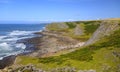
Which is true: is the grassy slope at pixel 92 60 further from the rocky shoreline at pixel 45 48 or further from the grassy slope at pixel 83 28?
the grassy slope at pixel 83 28

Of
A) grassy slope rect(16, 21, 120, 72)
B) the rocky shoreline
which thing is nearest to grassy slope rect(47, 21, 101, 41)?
the rocky shoreline

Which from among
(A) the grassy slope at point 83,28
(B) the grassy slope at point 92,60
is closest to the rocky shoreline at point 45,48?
(A) the grassy slope at point 83,28

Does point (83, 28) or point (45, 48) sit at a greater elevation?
point (83, 28)

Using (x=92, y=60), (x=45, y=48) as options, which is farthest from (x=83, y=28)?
(x=92, y=60)

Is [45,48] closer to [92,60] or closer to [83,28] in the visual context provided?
[92,60]

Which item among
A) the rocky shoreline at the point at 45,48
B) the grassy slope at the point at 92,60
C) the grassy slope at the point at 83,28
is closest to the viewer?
the grassy slope at the point at 92,60

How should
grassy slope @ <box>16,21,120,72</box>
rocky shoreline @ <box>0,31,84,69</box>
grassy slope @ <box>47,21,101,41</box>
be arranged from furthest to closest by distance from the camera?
1. grassy slope @ <box>47,21,101,41</box>
2. rocky shoreline @ <box>0,31,84,69</box>
3. grassy slope @ <box>16,21,120,72</box>

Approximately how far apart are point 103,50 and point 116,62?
14.3 feet

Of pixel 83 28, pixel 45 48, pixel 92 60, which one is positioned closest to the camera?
pixel 92 60

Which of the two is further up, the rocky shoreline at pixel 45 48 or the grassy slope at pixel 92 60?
the grassy slope at pixel 92 60

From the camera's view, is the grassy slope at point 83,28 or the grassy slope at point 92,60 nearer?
the grassy slope at point 92,60

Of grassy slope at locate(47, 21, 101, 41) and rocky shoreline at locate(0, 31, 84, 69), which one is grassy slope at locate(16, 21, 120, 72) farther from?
grassy slope at locate(47, 21, 101, 41)

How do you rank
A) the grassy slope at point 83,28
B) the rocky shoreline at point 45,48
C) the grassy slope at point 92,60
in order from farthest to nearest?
the grassy slope at point 83,28, the rocky shoreline at point 45,48, the grassy slope at point 92,60

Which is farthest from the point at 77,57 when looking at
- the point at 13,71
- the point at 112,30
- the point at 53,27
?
the point at 53,27
